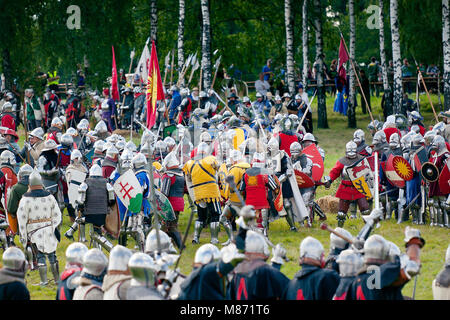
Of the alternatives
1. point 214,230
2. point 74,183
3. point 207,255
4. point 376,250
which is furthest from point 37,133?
point 376,250

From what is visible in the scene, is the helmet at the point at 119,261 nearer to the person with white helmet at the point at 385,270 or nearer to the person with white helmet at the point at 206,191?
the person with white helmet at the point at 385,270

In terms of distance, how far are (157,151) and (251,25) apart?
1744cm

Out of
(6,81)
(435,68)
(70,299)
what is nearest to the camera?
(70,299)

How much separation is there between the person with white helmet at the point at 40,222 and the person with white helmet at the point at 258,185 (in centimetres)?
307

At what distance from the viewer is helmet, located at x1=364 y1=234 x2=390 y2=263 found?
322 inches

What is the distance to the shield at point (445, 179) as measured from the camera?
14.4 meters

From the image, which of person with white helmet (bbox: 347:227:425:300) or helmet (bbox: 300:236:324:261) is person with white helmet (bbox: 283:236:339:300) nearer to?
helmet (bbox: 300:236:324:261)

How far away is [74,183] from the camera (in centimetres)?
1424

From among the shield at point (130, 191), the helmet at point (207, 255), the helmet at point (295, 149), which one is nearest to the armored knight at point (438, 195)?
the helmet at point (295, 149)

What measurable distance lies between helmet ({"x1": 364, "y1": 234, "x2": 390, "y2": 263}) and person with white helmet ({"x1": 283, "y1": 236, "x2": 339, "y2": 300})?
1.22 feet

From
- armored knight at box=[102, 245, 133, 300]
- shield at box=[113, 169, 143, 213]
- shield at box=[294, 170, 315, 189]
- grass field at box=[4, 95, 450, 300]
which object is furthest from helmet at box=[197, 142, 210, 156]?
armored knight at box=[102, 245, 133, 300]
